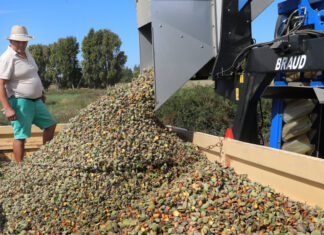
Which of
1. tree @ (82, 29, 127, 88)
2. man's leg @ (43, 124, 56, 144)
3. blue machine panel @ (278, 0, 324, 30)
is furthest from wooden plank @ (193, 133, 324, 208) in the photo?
tree @ (82, 29, 127, 88)

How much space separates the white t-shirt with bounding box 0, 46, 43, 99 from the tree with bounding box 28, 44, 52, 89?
35.5 m

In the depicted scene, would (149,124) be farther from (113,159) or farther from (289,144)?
(289,144)

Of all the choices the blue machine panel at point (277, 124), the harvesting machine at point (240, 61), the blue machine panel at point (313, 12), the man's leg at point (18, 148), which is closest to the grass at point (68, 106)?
the man's leg at point (18, 148)

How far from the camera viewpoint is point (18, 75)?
12.6 feet

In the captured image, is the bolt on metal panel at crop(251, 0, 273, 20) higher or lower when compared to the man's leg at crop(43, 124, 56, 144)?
higher

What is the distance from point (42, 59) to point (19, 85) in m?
38.2

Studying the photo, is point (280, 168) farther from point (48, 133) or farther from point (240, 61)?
point (48, 133)

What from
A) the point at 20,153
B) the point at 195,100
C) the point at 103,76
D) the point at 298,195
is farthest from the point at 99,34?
the point at 298,195

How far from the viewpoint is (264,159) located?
2.52m

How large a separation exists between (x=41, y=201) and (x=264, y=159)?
203cm

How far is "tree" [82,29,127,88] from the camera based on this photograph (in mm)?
30609

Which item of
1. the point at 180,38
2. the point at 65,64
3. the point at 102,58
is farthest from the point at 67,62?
the point at 180,38

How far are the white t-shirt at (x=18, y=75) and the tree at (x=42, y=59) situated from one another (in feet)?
116

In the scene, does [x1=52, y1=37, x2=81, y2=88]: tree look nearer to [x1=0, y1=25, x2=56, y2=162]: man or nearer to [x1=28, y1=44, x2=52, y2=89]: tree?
[x1=28, y1=44, x2=52, y2=89]: tree
